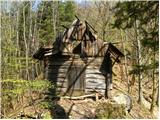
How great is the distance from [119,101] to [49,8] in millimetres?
20939

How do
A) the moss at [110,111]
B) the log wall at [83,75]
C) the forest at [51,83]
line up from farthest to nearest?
the log wall at [83,75]
the moss at [110,111]
the forest at [51,83]

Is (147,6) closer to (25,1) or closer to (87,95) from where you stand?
(87,95)

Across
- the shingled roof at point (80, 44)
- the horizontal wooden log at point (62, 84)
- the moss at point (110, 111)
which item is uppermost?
the shingled roof at point (80, 44)

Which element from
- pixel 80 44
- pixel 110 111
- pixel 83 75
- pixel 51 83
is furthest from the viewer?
pixel 80 44

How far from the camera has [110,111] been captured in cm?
1766

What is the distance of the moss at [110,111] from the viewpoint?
17542 millimetres

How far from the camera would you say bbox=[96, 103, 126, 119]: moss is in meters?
17.5

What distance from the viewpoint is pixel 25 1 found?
3331 cm

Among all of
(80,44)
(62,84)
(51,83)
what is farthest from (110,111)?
(80,44)

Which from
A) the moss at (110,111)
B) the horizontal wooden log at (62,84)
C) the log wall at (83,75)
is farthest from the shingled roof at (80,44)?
the moss at (110,111)

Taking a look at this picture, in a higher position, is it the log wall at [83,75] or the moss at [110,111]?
the log wall at [83,75]

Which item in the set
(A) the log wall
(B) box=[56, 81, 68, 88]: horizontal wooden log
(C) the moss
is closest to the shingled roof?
(A) the log wall

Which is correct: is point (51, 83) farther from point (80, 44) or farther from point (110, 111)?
point (110, 111)

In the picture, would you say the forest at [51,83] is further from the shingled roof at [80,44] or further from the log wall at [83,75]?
the log wall at [83,75]
